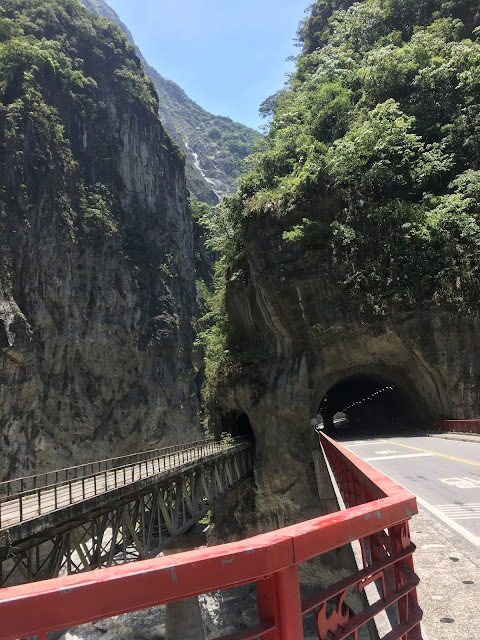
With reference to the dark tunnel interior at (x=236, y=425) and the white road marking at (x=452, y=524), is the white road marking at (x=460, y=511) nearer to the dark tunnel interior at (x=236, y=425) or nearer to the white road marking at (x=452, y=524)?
the white road marking at (x=452, y=524)

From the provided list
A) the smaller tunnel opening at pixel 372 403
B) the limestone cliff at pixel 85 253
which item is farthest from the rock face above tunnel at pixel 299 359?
the limestone cliff at pixel 85 253

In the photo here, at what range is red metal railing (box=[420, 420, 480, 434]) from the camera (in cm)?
1808

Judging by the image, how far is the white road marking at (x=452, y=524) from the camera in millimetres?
5122

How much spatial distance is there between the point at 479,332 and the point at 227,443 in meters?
15.9

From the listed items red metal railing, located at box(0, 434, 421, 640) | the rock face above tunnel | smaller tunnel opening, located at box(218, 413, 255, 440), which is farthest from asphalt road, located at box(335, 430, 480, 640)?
smaller tunnel opening, located at box(218, 413, 255, 440)

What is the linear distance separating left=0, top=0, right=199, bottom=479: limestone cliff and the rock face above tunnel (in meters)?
24.5

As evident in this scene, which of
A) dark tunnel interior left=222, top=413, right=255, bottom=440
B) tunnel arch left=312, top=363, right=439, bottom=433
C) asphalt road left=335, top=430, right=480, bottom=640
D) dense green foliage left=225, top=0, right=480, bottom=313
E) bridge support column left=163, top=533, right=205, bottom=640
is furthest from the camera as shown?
dark tunnel interior left=222, top=413, right=255, bottom=440

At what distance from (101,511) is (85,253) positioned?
41029 mm

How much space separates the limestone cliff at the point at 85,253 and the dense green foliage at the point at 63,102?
0.51 ft

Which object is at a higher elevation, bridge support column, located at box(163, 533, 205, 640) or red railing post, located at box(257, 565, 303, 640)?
red railing post, located at box(257, 565, 303, 640)

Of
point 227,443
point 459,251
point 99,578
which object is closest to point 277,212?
point 459,251

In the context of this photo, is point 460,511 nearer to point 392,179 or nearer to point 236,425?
point 392,179

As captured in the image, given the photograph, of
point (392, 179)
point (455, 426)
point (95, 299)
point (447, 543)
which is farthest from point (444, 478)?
point (95, 299)

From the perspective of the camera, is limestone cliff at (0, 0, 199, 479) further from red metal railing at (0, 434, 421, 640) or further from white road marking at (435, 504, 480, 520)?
red metal railing at (0, 434, 421, 640)
